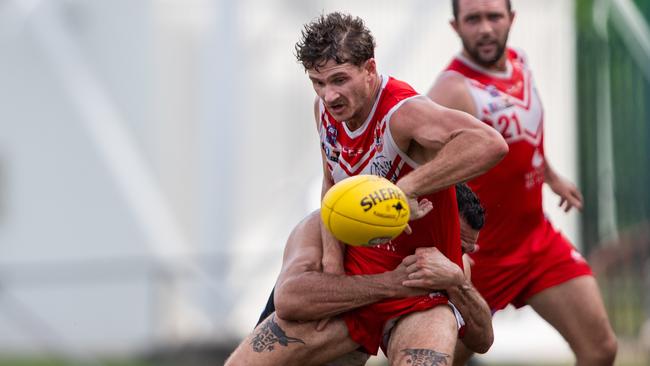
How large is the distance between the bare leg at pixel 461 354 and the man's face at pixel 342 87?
184 centimetres

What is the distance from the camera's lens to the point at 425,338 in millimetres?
6199

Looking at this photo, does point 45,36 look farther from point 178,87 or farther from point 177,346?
point 177,346

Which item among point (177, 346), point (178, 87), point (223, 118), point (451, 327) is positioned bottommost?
point (451, 327)

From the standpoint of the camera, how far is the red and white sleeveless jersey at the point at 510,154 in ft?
25.0

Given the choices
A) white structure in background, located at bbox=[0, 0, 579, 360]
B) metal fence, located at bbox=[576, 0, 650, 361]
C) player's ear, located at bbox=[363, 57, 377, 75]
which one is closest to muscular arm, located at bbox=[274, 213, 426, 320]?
player's ear, located at bbox=[363, 57, 377, 75]

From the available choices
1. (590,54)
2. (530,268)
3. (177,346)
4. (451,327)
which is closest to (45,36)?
(177,346)

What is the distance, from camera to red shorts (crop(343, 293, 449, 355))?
6.36 metres

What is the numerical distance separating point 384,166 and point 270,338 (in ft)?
3.25

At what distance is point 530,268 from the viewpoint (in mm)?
7957

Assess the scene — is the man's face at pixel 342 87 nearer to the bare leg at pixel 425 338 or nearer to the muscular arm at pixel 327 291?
the muscular arm at pixel 327 291

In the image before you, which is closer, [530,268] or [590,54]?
[530,268]

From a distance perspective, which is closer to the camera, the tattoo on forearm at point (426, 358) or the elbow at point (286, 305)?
the tattoo on forearm at point (426, 358)

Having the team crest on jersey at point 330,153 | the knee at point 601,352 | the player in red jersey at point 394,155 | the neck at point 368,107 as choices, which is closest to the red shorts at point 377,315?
the player in red jersey at point 394,155

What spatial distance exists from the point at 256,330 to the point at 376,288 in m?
0.65
